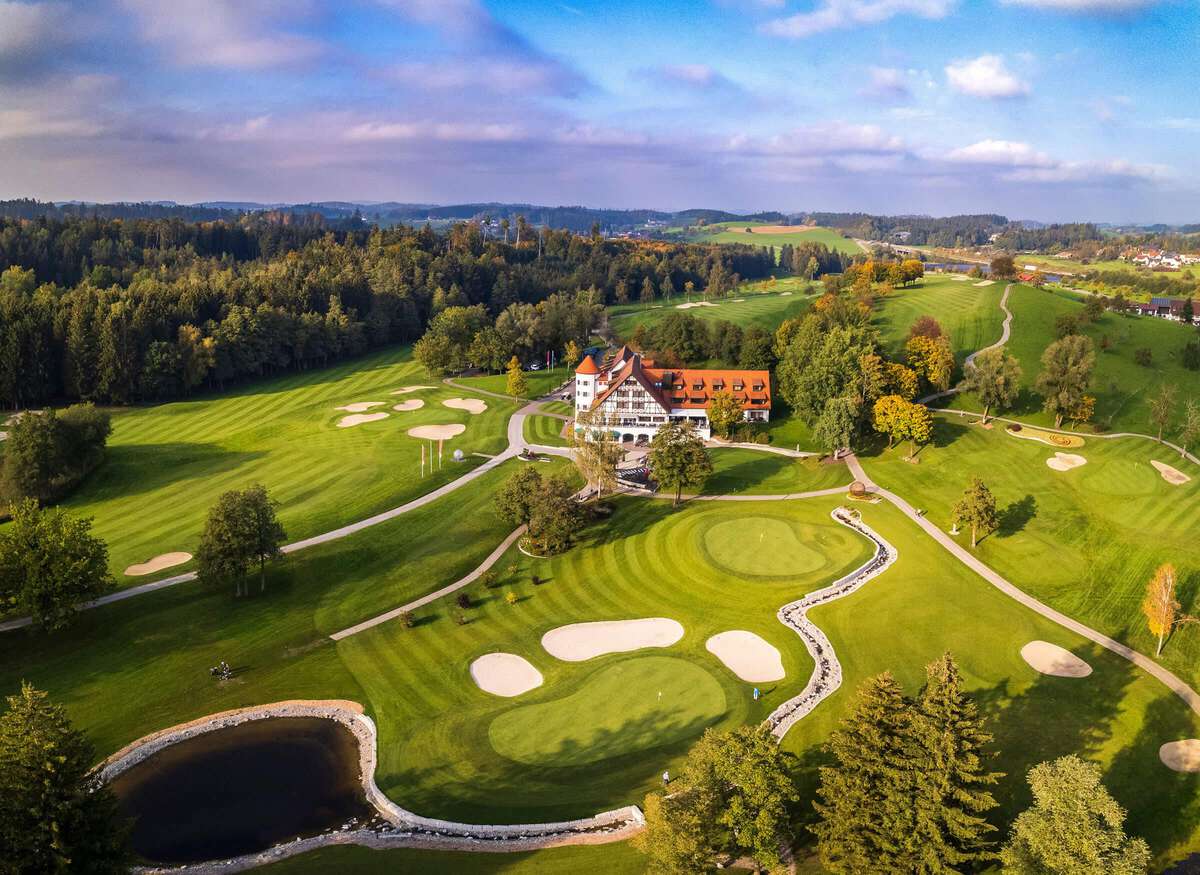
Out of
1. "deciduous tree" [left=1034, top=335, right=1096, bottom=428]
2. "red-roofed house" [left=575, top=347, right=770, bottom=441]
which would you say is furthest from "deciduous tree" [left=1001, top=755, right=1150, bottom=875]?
"red-roofed house" [left=575, top=347, right=770, bottom=441]

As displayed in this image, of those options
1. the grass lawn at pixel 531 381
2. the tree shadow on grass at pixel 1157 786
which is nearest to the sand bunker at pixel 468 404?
the grass lawn at pixel 531 381

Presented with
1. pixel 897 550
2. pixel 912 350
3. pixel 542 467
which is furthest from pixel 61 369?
pixel 912 350

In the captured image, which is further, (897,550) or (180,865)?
A: (897,550)

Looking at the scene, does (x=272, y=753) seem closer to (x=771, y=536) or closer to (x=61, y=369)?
(x=771, y=536)

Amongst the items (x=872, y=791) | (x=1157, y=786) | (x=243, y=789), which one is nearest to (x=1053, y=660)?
(x=1157, y=786)

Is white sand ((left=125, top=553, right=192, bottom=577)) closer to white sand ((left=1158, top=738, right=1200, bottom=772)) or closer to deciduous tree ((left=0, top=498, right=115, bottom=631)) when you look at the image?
deciduous tree ((left=0, top=498, right=115, bottom=631))

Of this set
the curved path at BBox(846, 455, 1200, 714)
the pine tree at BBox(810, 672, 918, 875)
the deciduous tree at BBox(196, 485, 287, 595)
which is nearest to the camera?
the pine tree at BBox(810, 672, 918, 875)
